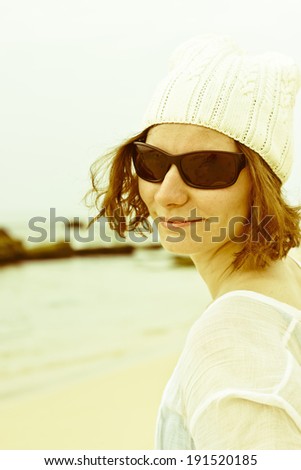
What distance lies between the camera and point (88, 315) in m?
11.1

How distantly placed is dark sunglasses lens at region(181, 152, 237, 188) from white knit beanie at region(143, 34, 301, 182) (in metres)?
0.08

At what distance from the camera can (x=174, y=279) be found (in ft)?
45.7

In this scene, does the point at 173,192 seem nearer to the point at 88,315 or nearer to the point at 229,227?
the point at 229,227

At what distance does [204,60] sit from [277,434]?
0.94m

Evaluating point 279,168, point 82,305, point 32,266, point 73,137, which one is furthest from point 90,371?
point 73,137

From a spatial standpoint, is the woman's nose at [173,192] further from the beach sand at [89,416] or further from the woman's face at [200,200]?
the beach sand at [89,416]

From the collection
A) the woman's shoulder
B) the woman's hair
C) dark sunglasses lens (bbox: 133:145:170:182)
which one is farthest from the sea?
the woman's shoulder

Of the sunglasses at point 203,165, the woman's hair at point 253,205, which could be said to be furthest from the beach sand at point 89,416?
the sunglasses at point 203,165

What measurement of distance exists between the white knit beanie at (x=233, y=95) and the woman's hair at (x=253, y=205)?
52mm

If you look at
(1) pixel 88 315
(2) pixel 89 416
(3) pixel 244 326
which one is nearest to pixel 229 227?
(3) pixel 244 326

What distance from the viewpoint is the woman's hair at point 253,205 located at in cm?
144

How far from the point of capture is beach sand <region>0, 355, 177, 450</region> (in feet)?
16.0

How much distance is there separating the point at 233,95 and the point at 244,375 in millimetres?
729

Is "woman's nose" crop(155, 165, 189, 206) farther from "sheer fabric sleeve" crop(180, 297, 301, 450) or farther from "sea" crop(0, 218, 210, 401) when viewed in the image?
"sea" crop(0, 218, 210, 401)
